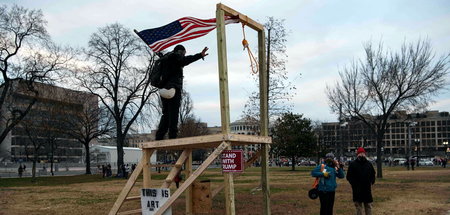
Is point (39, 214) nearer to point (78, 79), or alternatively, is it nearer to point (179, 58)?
point (179, 58)

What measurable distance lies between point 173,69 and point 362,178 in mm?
4612

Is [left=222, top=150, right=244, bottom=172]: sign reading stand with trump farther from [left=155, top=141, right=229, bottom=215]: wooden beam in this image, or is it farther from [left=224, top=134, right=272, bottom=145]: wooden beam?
[left=224, top=134, right=272, bottom=145]: wooden beam

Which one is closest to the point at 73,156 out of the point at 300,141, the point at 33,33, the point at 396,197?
the point at 300,141

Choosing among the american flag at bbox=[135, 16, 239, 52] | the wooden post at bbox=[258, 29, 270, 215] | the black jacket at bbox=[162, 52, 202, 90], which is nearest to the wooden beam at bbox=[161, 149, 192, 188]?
the black jacket at bbox=[162, 52, 202, 90]

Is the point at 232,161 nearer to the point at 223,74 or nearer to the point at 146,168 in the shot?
the point at 223,74

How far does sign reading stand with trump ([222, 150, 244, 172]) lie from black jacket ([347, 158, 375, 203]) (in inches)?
149

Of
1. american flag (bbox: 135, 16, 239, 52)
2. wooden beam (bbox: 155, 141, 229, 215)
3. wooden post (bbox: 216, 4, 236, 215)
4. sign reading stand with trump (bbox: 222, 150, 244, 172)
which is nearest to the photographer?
sign reading stand with trump (bbox: 222, 150, 244, 172)

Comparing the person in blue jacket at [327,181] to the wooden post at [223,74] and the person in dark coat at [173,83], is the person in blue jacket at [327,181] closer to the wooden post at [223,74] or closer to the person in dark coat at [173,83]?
the wooden post at [223,74]

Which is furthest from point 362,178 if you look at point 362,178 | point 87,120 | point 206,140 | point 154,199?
point 87,120

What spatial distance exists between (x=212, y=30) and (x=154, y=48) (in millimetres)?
1076

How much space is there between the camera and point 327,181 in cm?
909

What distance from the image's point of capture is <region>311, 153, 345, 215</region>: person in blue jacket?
29.8 ft

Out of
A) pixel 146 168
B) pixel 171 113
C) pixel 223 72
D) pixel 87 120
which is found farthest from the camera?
pixel 87 120

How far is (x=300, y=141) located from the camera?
5462cm
